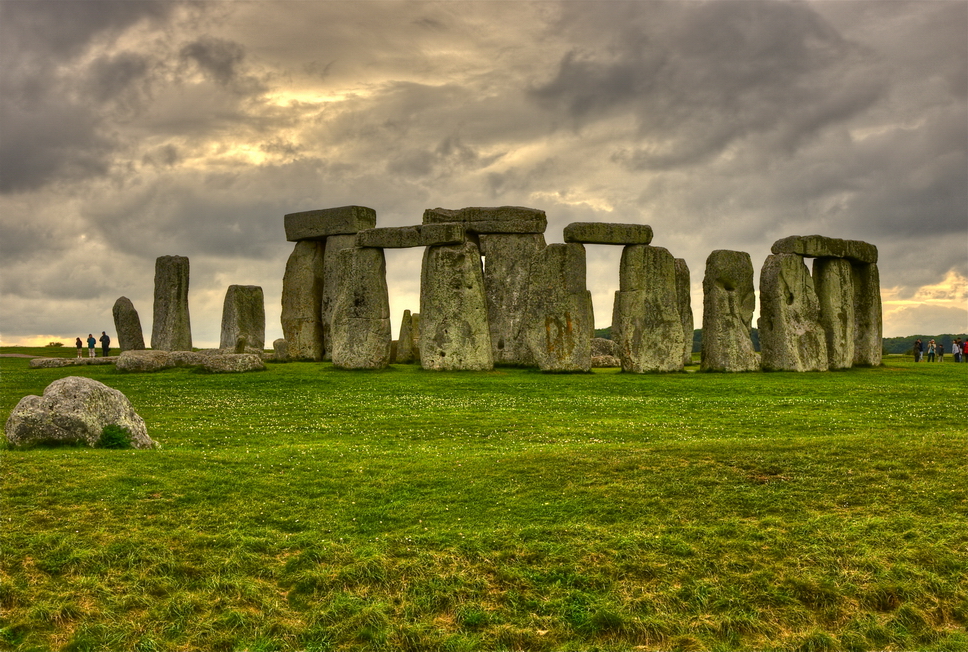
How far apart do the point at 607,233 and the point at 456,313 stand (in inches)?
232

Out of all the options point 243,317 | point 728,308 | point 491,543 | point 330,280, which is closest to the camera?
point 491,543

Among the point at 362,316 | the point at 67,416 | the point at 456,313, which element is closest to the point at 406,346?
the point at 362,316

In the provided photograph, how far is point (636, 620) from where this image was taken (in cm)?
924

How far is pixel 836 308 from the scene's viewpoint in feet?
108

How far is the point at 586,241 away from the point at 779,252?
808cm

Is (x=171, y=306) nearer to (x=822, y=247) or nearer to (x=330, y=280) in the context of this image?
(x=330, y=280)

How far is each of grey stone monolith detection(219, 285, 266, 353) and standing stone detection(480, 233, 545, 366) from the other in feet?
41.4

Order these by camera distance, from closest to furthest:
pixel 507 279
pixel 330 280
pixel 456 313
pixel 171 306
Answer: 1. pixel 456 313
2. pixel 507 279
3. pixel 330 280
4. pixel 171 306

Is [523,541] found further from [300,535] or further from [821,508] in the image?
[821,508]

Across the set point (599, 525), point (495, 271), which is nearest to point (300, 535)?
point (599, 525)

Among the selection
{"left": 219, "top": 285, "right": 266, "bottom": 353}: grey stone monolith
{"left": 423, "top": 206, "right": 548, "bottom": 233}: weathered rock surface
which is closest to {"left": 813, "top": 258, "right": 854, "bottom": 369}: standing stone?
{"left": 423, "top": 206, "right": 548, "bottom": 233}: weathered rock surface

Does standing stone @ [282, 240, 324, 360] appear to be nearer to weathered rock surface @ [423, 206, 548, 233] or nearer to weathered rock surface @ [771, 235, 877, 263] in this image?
weathered rock surface @ [423, 206, 548, 233]

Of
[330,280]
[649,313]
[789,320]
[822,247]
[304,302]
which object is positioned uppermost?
[822,247]

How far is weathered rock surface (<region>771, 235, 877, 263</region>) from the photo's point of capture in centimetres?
3209
